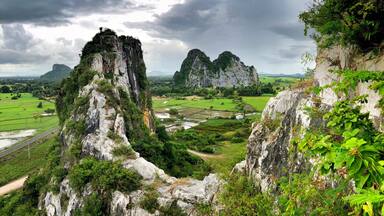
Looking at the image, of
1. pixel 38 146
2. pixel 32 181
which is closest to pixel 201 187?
pixel 32 181

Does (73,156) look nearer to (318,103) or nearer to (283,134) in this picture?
(283,134)

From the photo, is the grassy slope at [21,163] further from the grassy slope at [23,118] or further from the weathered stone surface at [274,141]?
the weathered stone surface at [274,141]

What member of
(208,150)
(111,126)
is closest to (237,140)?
(208,150)

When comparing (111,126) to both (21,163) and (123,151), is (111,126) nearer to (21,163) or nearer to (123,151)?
(123,151)

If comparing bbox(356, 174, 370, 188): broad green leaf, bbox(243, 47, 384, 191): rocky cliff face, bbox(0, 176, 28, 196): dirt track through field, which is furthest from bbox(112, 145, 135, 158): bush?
bbox(0, 176, 28, 196): dirt track through field

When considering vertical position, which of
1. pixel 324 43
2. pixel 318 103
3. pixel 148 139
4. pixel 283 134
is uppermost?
pixel 324 43
